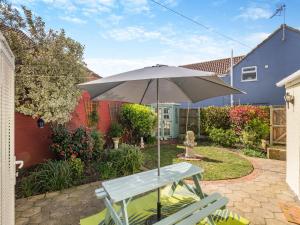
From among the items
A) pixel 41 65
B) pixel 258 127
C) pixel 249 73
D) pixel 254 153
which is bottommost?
pixel 254 153

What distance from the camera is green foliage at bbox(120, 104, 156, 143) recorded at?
10.6m

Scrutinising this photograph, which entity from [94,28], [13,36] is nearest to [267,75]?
[94,28]

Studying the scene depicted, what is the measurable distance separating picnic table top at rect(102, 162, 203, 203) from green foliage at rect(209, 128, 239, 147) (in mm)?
7347

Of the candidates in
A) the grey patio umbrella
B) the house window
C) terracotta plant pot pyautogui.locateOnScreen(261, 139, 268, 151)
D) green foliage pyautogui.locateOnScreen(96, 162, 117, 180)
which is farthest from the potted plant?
the house window

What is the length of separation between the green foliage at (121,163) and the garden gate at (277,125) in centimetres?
717

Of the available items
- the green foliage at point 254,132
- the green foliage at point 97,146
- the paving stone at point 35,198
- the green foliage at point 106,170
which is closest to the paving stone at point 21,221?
the paving stone at point 35,198

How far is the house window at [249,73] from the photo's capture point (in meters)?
15.7

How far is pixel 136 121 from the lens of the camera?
10.6 meters

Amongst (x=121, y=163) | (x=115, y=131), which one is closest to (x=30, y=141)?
(x=121, y=163)

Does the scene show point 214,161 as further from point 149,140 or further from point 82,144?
point 82,144

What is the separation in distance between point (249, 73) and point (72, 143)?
47.2 ft

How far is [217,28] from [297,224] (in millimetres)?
9727

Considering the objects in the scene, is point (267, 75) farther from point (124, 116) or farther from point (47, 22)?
point (47, 22)

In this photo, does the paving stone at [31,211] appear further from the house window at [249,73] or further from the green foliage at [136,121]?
the house window at [249,73]
